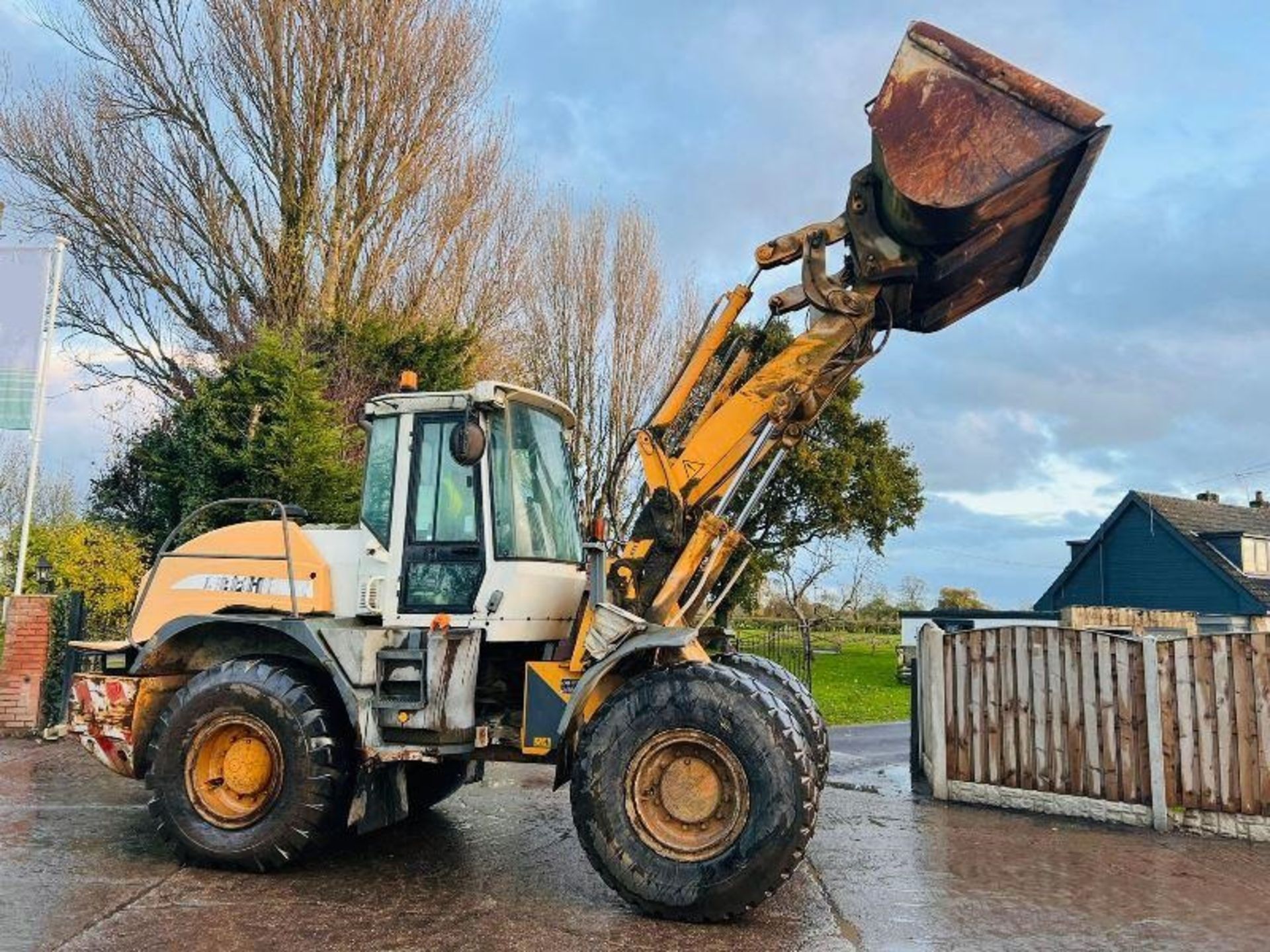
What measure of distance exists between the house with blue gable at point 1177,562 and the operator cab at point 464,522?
25.8m

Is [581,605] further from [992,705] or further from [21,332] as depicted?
[21,332]

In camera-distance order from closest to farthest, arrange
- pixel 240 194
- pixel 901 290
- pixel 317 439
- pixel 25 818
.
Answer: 1. pixel 901 290
2. pixel 25 818
3. pixel 317 439
4. pixel 240 194

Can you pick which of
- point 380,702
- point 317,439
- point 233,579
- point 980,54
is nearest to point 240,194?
point 317,439

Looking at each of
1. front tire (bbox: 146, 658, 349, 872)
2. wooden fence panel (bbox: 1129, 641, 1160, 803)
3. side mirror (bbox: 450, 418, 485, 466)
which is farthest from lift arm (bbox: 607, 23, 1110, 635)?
wooden fence panel (bbox: 1129, 641, 1160, 803)

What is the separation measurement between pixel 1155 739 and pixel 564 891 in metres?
4.83

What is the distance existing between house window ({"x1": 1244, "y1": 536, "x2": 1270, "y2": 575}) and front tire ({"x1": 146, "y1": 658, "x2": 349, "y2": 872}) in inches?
1216

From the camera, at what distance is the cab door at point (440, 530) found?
21.1 feet

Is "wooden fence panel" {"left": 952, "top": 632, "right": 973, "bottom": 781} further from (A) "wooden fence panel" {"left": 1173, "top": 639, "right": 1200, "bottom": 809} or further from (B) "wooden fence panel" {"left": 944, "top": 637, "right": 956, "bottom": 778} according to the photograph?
(A) "wooden fence panel" {"left": 1173, "top": 639, "right": 1200, "bottom": 809}

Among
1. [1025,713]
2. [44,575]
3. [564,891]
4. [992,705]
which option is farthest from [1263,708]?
[44,575]

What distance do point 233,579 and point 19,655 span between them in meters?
6.21

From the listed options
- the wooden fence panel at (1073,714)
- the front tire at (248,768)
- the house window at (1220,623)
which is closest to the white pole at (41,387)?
the front tire at (248,768)

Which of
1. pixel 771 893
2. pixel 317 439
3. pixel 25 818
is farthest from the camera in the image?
pixel 317 439

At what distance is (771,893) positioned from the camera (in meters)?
5.27

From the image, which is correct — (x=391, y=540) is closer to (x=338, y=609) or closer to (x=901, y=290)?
(x=338, y=609)
